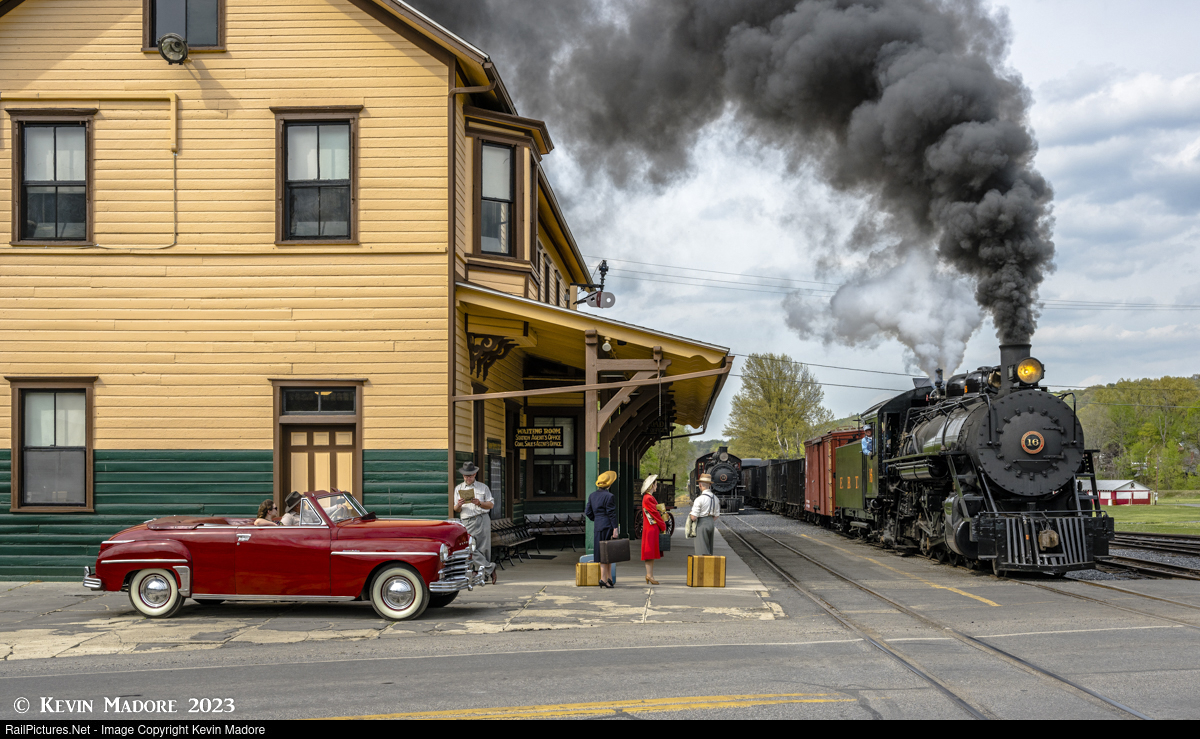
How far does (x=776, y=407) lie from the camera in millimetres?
81125

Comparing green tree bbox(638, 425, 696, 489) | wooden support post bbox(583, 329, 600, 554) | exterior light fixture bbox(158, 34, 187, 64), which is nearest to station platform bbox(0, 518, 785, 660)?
wooden support post bbox(583, 329, 600, 554)

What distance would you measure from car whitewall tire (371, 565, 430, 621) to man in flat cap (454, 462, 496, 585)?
2529 mm

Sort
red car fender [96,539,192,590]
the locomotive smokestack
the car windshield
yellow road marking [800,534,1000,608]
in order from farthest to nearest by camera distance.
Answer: the locomotive smokestack → yellow road marking [800,534,1000,608] → the car windshield → red car fender [96,539,192,590]

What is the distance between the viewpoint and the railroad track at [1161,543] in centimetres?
2081

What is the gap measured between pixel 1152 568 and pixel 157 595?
1435cm

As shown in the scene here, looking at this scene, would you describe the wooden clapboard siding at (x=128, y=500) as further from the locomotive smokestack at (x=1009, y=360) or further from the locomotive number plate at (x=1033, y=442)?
the locomotive smokestack at (x=1009, y=360)

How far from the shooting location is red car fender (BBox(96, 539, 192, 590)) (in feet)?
35.5

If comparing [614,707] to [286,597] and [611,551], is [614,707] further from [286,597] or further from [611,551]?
[611,551]

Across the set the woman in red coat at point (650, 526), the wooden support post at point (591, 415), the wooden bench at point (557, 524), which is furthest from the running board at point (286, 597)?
the wooden bench at point (557, 524)

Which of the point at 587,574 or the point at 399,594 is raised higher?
the point at 399,594

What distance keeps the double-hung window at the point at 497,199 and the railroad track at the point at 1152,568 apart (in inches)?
432

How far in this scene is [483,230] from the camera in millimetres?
15914

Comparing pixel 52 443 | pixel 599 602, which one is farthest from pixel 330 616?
pixel 52 443

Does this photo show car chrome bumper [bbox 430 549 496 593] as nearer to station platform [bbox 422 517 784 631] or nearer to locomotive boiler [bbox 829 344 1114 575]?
station platform [bbox 422 517 784 631]
